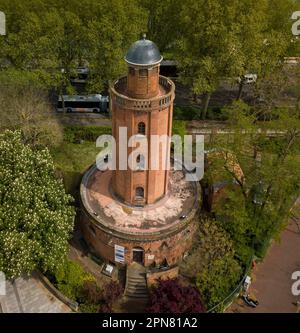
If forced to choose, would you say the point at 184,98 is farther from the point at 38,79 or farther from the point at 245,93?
the point at 38,79

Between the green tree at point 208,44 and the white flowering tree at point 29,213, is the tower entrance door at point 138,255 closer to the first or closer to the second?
the white flowering tree at point 29,213

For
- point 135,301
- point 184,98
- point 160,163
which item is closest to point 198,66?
point 184,98

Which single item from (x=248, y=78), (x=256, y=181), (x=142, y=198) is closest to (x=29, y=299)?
(x=142, y=198)

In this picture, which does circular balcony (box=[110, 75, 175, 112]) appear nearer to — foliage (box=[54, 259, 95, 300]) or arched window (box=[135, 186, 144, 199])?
arched window (box=[135, 186, 144, 199])

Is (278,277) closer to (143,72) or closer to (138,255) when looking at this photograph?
(138,255)

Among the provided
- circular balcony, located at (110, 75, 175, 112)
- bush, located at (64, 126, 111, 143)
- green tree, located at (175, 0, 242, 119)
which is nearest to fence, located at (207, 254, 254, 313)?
circular balcony, located at (110, 75, 175, 112)
